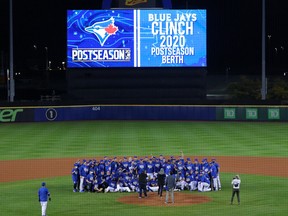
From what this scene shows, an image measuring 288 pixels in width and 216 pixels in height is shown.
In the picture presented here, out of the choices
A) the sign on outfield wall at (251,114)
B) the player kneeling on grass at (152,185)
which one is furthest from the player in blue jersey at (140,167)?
the sign on outfield wall at (251,114)

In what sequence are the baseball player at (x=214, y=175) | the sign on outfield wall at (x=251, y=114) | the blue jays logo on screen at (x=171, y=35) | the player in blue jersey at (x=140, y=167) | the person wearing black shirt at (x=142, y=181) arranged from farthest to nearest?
→ the sign on outfield wall at (x=251, y=114) → the blue jays logo on screen at (x=171, y=35) → the player in blue jersey at (x=140, y=167) → the baseball player at (x=214, y=175) → the person wearing black shirt at (x=142, y=181)

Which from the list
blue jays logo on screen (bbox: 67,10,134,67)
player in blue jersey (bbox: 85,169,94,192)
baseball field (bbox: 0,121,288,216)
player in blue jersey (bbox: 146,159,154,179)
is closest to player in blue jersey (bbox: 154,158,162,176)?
player in blue jersey (bbox: 146,159,154,179)

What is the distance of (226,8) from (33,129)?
6082 cm

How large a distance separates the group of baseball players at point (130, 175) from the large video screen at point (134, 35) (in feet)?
82.9

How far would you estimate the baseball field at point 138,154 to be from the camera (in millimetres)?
21141

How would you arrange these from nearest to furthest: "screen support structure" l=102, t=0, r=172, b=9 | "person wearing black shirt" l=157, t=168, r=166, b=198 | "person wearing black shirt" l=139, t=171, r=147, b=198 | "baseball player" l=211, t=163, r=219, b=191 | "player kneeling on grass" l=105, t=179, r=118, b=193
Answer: "person wearing black shirt" l=139, t=171, r=147, b=198
"person wearing black shirt" l=157, t=168, r=166, b=198
"baseball player" l=211, t=163, r=219, b=191
"player kneeling on grass" l=105, t=179, r=118, b=193
"screen support structure" l=102, t=0, r=172, b=9

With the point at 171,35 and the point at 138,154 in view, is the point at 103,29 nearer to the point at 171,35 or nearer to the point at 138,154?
the point at 171,35

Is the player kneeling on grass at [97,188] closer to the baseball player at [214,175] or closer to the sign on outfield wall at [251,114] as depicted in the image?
the baseball player at [214,175]

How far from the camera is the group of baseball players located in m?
23.7

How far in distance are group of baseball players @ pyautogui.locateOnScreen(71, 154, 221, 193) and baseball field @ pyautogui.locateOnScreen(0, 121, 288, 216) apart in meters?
0.52

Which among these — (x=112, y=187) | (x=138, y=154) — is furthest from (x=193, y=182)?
(x=138, y=154)

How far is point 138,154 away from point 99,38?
16669 mm

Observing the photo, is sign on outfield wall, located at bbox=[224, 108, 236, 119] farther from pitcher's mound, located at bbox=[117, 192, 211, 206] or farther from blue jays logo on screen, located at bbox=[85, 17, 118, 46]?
pitcher's mound, located at bbox=[117, 192, 211, 206]

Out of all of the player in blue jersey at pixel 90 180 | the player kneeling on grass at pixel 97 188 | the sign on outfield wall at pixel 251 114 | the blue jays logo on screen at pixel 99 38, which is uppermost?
the blue jays logo on screen at pixel 99 38
